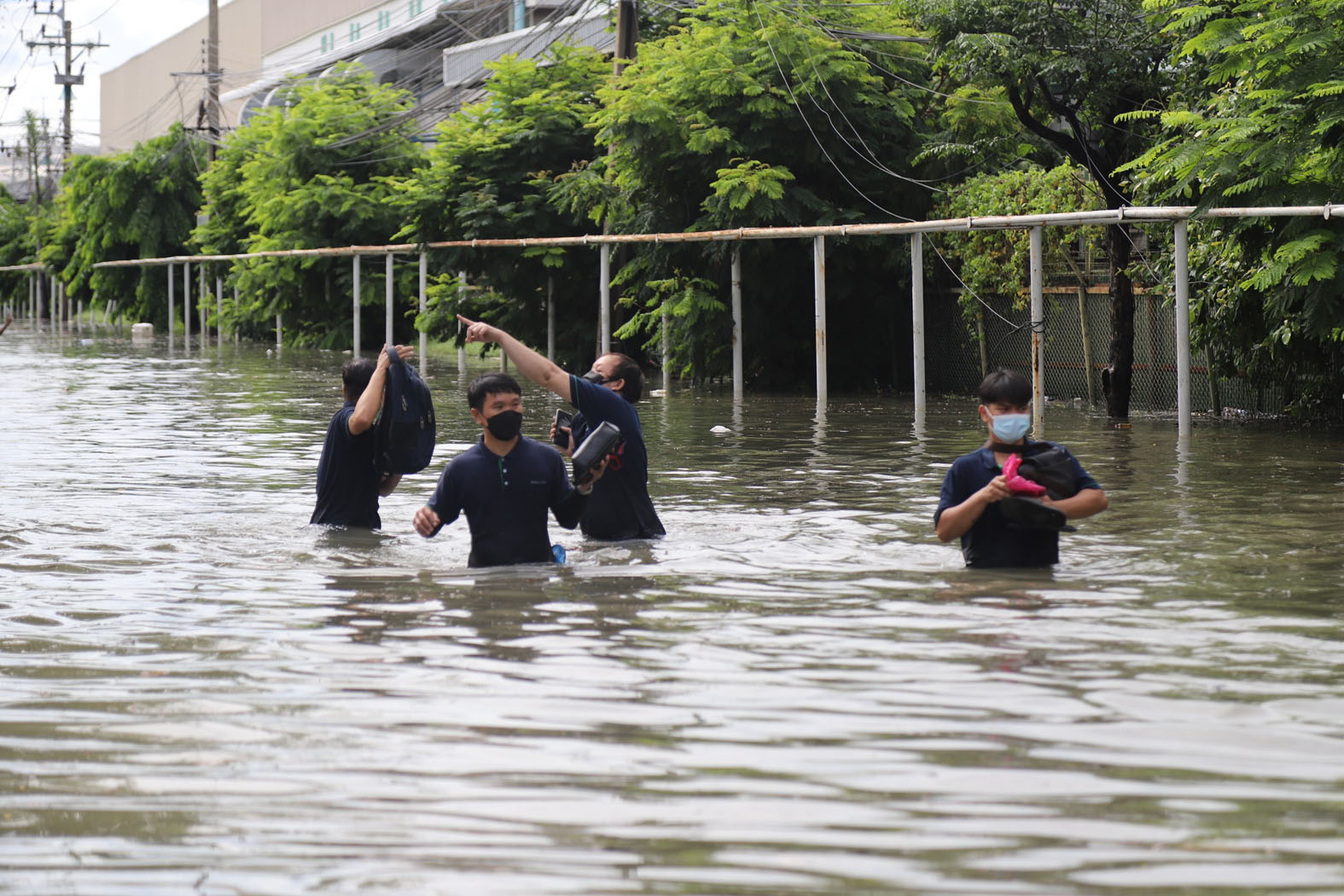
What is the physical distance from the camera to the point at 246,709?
6133 mm

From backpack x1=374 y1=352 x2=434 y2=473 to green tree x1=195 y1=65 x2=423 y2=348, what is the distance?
3214 cm

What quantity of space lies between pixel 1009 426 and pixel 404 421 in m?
3.56

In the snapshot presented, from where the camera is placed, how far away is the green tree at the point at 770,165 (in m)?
25.5

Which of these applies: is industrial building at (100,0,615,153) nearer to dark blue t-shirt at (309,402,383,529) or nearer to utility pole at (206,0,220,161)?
utility pole at (206,0,220,161)

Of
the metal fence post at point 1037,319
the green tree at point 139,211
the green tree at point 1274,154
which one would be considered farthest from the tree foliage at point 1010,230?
the green tree at point 139,211

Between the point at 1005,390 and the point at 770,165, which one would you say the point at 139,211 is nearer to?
the point at 770,165

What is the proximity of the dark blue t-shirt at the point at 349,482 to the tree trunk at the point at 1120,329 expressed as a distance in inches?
467

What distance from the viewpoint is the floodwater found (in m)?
4.46

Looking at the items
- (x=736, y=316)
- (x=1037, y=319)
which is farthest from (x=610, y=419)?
(x=736, y=316)

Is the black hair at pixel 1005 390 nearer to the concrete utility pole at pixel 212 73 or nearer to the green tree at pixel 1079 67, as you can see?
the green tree at pixel 1079 67

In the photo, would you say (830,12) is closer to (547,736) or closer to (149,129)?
(547,736)

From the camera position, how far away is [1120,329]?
20.7 m

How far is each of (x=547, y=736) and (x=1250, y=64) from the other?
42.0 feet

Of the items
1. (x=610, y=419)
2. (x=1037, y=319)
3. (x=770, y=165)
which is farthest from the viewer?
(x=770, y=165)
